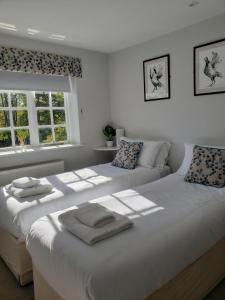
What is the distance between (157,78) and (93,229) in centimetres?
251

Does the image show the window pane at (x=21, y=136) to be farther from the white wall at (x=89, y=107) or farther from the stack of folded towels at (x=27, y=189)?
the stack of folded towels at (x=27, y=189)

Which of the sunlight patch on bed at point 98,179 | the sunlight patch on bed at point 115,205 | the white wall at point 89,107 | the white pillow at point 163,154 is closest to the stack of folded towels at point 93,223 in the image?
the sunlight patch on bed at point 115,205

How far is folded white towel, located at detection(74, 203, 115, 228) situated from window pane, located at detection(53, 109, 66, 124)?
234cm

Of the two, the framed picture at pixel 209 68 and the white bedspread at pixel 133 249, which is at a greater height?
the framed picture at pixel 209 68

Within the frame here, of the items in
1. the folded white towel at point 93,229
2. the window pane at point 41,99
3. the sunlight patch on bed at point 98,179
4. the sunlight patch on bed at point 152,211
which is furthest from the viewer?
the window pane at point 41,99

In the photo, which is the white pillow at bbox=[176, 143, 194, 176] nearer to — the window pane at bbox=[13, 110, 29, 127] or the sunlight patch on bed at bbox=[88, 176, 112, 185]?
the sunlight patch on bed at bbox=[88, 176, 112, 185]

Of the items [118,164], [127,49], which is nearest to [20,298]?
[118,164]

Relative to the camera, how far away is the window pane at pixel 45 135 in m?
3.62

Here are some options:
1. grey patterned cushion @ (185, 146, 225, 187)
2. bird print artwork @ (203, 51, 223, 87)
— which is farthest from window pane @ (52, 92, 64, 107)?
grey patterned cushion @ (185, 146, 225, 187)

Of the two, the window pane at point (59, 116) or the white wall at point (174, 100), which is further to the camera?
the window pane at point (59, 116)

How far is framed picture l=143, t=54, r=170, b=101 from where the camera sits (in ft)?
10.7

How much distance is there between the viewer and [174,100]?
10.6 ft

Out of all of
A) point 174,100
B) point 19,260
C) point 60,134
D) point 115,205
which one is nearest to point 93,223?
point 115,205

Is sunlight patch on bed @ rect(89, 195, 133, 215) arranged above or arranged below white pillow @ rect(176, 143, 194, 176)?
below
